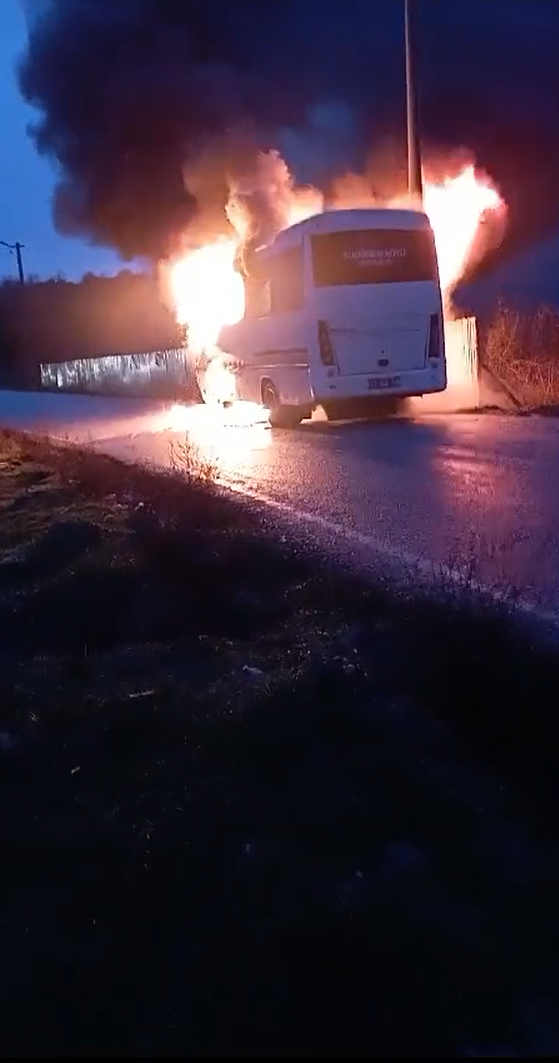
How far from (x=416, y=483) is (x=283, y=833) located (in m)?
7.44

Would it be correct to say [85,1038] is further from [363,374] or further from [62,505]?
[363,374]

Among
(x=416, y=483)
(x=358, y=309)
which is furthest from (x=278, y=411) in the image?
(x=416, y=483)

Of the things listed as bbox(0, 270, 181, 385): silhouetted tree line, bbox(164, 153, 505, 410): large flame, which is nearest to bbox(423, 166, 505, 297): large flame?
bbox(164, 153, 505, 410): large flame

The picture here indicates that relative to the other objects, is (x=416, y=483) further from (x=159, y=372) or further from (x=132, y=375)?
(x=132, y=375)

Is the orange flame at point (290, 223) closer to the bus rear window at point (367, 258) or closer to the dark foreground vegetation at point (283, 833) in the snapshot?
the bus rear window at point (367, 258)

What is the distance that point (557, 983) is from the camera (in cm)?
307

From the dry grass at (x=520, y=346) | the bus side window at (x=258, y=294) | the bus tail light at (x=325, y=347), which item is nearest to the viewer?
the bus tail light at (x=325, y=347)

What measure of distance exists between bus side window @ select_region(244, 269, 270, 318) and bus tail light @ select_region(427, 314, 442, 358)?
9.30 ft

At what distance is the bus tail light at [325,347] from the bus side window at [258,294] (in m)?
2.03

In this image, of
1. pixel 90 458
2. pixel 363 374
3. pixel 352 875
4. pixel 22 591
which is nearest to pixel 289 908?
pixel 352 875

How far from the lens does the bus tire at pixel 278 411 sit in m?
19.3

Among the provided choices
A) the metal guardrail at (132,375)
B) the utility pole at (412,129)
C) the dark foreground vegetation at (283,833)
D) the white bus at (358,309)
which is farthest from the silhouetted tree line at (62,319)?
the dark foreground vegetation at (283,833)

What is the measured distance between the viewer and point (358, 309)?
18.1 m

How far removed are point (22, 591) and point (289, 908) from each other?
4722 mm
